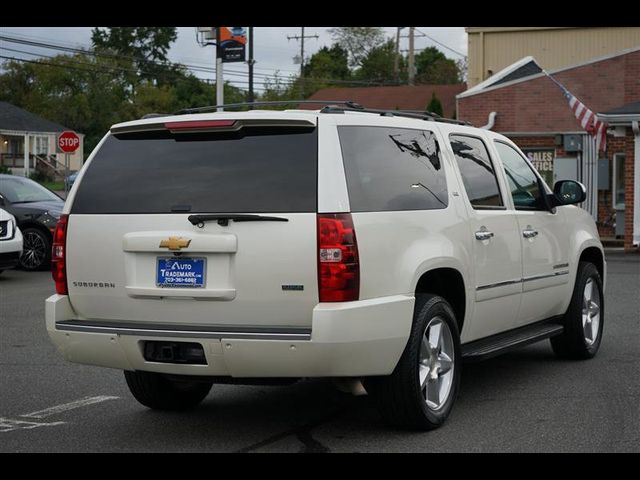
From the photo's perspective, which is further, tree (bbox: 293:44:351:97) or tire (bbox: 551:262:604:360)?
tree (bbox: 293:44:351:97)

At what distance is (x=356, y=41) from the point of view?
333 feet

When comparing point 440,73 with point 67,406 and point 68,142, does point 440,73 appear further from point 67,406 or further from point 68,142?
point 67,406

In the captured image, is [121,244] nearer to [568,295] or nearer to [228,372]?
[228,372]

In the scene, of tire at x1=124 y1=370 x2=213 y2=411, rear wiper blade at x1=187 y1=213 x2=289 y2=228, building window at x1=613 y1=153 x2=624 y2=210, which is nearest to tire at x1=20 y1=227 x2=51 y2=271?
tire at x1=124 y1=370 x2=213 y2=411

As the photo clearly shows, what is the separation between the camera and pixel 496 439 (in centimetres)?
616

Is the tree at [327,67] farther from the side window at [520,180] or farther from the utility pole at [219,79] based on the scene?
the side window at [520,180]

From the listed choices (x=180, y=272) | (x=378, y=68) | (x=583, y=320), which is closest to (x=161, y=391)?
(x=180, y=272)

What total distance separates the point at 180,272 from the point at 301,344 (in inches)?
32.9

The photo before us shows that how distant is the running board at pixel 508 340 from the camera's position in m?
6.96

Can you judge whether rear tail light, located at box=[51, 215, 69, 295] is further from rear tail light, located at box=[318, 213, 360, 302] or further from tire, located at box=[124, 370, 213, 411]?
rear tail light, located at box=[318, 213, 360, 302]

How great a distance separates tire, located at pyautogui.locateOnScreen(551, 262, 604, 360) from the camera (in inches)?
344

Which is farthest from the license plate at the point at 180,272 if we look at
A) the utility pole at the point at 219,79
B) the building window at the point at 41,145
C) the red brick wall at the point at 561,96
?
the building window at the point at 41,145

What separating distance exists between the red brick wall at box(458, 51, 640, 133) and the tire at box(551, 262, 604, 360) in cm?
1777
